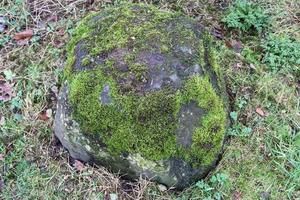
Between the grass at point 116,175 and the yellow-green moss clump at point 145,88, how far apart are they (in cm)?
32

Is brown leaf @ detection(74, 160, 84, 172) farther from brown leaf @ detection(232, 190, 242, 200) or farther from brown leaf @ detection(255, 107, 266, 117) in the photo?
brown leaf @ detection(255, 107, 266, 117)

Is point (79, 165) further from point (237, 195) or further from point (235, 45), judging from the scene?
point (235, 45)

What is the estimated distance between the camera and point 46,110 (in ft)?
11.8

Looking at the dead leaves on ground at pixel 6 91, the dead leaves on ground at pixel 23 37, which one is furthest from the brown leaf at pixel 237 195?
the dead leaves on ground at pixel 23 37

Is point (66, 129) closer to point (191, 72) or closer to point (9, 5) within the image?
point (191, 72)

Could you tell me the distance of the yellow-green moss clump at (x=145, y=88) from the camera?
2.95m

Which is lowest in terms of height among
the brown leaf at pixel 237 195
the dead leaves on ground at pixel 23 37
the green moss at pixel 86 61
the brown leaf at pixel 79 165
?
the brown leaf at pixel 237 195

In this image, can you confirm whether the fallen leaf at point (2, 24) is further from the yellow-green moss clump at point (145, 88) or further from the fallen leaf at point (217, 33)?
the fallen leaf at point (217, 33)

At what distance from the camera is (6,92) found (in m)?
3.67

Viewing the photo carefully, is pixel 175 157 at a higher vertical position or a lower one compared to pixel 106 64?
lower

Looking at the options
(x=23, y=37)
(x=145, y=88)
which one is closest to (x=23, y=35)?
(x=23, y=37)

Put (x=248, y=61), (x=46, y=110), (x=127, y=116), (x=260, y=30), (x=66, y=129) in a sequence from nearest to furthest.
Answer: (x=127, y=116) → (x=66, y=129) → (x=46, y=110) → (x=248, y=61) → (x=260, y=30)

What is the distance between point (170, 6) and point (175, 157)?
1.95 meters

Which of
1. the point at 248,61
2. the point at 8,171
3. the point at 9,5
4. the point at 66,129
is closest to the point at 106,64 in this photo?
the point at 66,129
